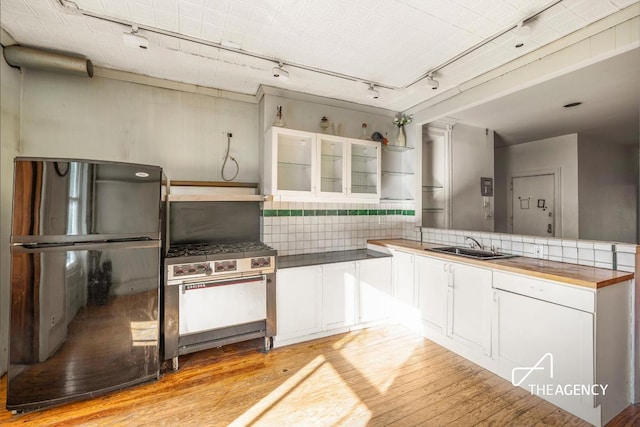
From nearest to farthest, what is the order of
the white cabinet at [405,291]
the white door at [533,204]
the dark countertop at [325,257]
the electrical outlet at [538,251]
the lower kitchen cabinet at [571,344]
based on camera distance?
the lower kitchen cabinet at [571,344]
the electrical outlet at [538,251]
the dark countertop at [325,257]
the white cabinet at [405,291]
the white door at [533,204]

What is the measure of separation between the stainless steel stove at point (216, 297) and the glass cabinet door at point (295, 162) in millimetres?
750

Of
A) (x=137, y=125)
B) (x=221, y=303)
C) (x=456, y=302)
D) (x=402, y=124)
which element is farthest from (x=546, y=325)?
(x=137, y=125)

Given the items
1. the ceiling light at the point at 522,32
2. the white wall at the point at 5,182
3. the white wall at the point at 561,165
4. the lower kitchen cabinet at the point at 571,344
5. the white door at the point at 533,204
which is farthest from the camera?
the white door at the point at 533,204

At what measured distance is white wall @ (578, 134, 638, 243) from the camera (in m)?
4.68

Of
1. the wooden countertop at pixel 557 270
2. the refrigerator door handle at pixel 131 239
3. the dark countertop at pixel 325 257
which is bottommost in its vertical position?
the dark countertop at pixel 325 257

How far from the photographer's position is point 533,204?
512cm

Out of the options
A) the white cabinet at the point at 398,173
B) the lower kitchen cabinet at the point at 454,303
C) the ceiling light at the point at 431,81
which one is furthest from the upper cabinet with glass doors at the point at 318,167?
the lower kitchen cabinet at the point at 454,303

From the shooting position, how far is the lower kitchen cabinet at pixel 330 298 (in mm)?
2686

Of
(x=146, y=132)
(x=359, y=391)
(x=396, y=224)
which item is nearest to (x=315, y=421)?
(x=359, y=391)

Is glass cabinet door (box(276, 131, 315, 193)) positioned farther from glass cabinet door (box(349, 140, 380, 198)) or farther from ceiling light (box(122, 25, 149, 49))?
ceiling light (box(122, 25, 149, 49))

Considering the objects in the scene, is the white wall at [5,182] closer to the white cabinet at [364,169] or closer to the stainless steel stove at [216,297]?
the stainless steel stove at [216,297]

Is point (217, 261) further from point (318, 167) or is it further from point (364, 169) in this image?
point (364, 169)

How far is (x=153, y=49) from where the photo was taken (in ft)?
7.57

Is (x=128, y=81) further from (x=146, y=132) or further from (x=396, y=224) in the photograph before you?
(x=396, y=224)
